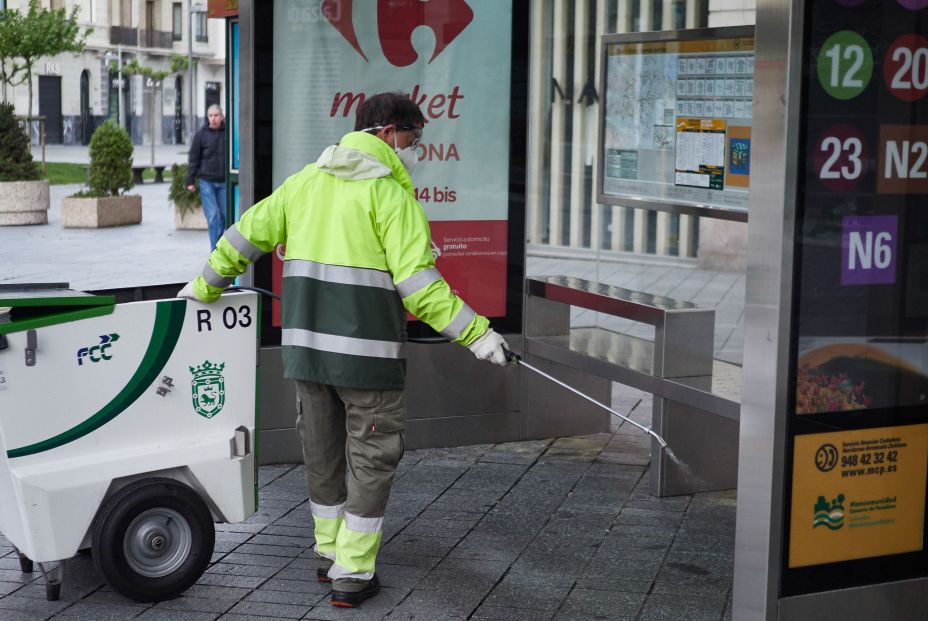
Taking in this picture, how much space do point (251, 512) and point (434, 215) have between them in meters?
2.23

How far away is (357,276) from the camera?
4.23m

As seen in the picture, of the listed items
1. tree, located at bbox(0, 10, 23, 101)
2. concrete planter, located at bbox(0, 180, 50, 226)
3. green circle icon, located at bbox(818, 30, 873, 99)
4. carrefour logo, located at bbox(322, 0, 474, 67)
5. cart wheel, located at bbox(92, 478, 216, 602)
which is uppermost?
tree, located at bbox(0, 10, 23, 101)

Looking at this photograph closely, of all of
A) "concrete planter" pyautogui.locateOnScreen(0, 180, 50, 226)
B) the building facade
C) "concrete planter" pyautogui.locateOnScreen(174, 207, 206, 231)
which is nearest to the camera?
"concrete planter" pyautogui.locateOnScreen(0, 180, 50, 226)

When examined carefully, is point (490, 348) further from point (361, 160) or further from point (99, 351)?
point (99, 351)

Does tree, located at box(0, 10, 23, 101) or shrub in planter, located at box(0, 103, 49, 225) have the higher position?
tree, located at box(0, 10, 23, 101)

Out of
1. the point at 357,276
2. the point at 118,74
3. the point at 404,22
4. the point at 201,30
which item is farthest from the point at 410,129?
the point at 118,74

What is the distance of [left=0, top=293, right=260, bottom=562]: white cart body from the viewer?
4.05 meters

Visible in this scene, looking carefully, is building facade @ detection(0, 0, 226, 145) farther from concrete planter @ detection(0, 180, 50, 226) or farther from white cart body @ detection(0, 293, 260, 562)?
white cart body @ detection(0, 293, 260, 562)

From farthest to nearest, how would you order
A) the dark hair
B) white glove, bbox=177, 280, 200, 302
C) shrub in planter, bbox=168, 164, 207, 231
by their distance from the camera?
shrub in planter, bbox=168, 164, 207, 231, the dark hair, white glove, bbox=177, 280, 200, 302

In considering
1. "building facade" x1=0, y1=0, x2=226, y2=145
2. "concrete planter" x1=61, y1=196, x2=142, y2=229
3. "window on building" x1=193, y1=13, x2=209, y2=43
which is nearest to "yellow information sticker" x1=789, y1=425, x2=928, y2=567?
"concrete planter" x1=61, y1=196, x2=142, y2=229

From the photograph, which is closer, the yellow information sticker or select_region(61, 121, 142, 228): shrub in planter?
the yellow information sticker

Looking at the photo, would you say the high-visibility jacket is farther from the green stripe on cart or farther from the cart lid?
Result: the cart lid

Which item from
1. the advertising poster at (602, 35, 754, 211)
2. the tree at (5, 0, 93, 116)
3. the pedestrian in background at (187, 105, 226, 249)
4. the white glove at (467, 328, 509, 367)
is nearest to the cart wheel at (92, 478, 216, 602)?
the white glove at (467, 328, 509, 367)

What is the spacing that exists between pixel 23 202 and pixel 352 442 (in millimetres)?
15084
